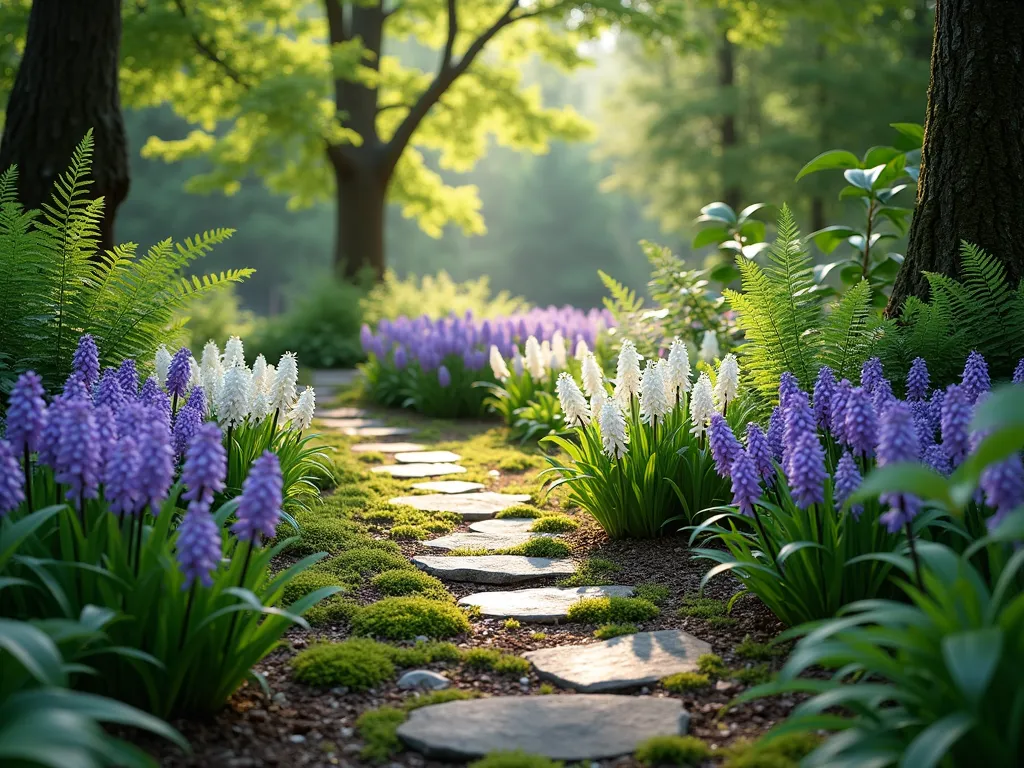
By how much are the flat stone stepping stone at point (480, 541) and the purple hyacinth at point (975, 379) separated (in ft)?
7.15

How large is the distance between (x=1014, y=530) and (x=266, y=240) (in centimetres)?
3970

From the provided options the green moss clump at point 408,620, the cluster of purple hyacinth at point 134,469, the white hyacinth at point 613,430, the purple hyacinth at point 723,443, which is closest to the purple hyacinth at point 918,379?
the purple hyacinth at point 723,443

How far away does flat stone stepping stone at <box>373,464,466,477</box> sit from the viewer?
646cm

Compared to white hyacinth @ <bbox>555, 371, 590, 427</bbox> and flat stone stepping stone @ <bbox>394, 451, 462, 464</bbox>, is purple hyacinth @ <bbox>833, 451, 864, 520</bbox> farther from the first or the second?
flat stone stepping stone @ <bbox>394, 451, 462, 464</bbox>

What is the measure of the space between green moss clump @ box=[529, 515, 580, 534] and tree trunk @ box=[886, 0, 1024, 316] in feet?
7.52

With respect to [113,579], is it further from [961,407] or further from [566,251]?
[566,251]

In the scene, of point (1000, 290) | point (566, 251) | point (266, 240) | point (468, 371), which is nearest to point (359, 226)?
point (468, 371)

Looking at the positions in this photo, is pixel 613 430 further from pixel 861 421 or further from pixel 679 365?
pixel 861 421

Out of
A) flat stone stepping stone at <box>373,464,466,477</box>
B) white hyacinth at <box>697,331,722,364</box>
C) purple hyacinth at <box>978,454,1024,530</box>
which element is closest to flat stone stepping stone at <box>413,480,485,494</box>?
flat stone stepping stone at <box>373,464,466,477</box>

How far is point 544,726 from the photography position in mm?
2650

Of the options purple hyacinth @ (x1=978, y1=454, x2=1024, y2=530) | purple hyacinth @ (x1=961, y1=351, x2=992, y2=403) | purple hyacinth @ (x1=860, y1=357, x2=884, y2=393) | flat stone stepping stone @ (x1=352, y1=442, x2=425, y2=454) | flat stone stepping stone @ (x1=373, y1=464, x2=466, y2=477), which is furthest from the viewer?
flat stone stepping stone @ (x1=352, y1=442, x2=425, y2=454)

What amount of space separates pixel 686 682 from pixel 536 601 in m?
1.01

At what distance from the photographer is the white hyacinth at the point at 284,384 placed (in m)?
4.60

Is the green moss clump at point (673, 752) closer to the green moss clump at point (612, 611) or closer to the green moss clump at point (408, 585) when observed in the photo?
the green moss clump at point (612, 611)
